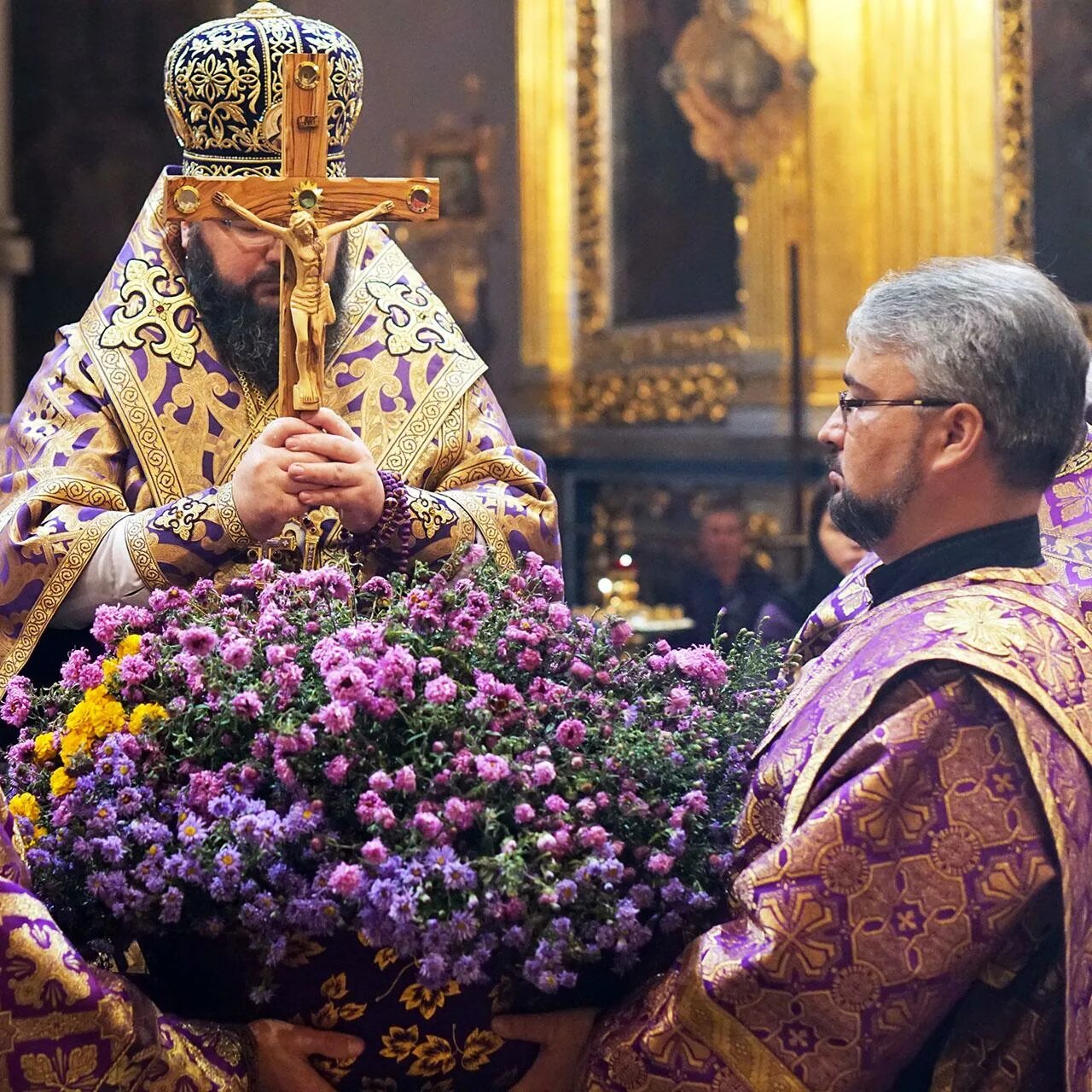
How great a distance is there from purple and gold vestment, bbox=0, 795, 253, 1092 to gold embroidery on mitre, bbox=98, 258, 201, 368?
117 cm

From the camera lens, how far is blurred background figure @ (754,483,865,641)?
511cm

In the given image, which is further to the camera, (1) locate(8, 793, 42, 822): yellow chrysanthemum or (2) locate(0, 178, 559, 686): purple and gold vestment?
(2) locate(0, 178, 559, 686): purple and gold vestment

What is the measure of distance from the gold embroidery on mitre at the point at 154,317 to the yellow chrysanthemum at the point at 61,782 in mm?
987

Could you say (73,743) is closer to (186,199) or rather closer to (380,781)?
(380,781)

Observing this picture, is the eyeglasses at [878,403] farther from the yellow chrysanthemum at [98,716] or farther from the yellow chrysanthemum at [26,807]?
the yellow chrysanthemum at [26,807]

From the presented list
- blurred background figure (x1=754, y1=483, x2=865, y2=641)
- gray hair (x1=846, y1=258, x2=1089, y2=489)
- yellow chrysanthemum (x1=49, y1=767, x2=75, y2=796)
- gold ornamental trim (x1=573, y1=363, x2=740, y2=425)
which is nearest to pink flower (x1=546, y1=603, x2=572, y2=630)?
gray hair (x1=846, y1=258, x2=1089, y2=489)

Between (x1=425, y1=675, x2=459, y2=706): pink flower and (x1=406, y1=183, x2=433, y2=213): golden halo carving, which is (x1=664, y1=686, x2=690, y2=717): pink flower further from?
(x1=406, y1=183, x2=433, y2=213): golden halo carving

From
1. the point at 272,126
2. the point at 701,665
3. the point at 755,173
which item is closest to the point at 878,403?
the point at 701,665

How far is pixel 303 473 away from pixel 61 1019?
2.83 feet

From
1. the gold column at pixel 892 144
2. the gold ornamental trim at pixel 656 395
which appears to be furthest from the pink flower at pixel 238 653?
the gold ornamental trim at pixel 656 395

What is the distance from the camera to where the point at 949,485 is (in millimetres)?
2230

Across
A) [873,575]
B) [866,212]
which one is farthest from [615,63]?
[873,575]

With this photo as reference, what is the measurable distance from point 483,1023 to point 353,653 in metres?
0.44

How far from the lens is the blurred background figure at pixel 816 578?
5109 millimetres
